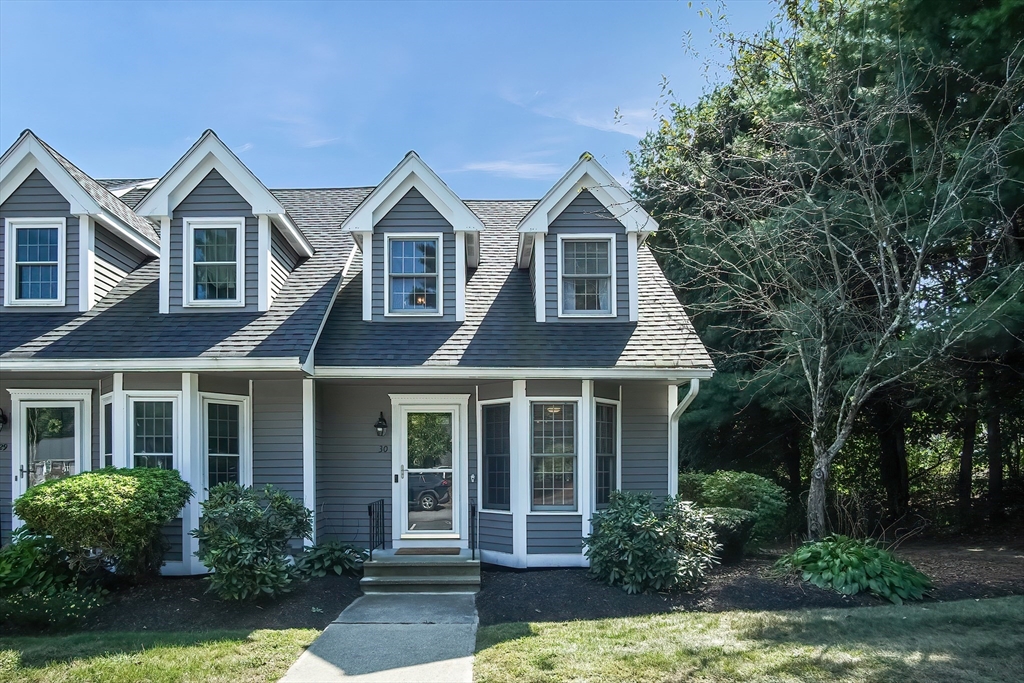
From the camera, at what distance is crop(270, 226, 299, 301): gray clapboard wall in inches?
472

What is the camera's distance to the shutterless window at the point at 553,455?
1139 cm

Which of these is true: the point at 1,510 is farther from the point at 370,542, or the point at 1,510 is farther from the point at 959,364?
the point at 959,364

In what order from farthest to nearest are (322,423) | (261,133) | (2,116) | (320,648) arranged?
(2,116) < (261,133) < (322,423) < (320,648)

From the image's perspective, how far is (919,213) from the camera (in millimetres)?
11781

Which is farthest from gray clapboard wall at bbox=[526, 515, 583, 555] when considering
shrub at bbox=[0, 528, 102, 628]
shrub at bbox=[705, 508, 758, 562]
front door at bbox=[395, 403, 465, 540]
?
shrub at bbox=[0, 528, 102, 628]

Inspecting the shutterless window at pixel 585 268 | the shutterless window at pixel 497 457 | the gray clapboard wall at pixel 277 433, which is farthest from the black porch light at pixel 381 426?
the shutterless window at pixel 585 268

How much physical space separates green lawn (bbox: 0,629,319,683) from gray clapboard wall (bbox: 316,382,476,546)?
3592mm

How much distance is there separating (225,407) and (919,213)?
35.3 feet

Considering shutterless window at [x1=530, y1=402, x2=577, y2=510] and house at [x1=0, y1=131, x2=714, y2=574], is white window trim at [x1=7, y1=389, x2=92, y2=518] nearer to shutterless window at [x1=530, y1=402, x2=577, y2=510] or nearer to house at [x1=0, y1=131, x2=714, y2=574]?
house at [x1=0, y1=131, x2=714, y2=574]

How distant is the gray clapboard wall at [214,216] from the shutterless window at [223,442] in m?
1.56

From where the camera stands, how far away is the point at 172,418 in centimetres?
1078

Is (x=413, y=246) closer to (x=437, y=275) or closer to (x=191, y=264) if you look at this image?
(x=437, y=275)

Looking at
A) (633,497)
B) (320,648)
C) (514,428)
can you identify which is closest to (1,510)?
(320,648)

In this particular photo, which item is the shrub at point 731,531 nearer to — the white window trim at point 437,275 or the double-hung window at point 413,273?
the white window trim at point 437,275
